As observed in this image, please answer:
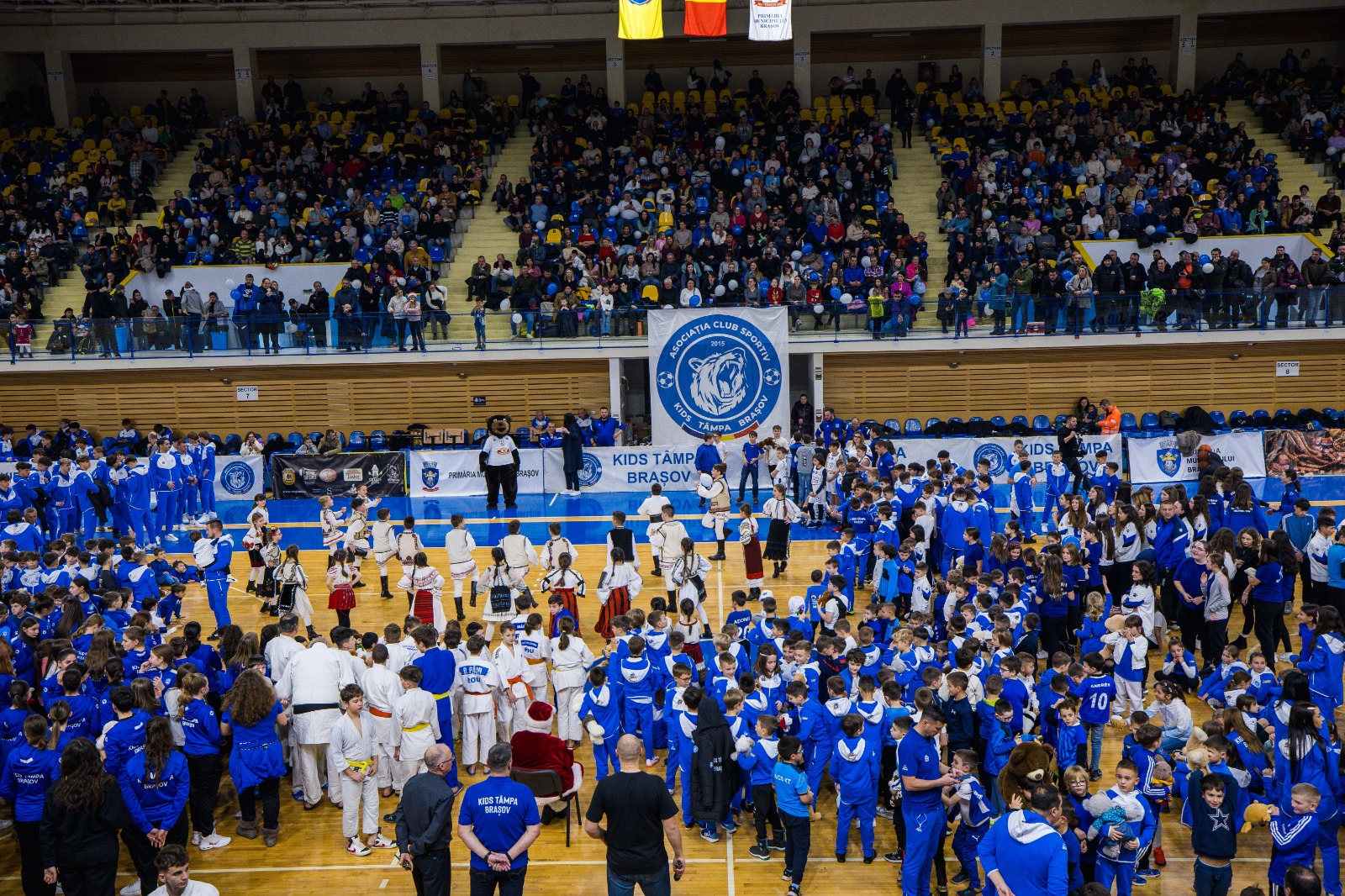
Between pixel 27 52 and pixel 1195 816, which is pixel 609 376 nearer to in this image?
pixel 1195 816

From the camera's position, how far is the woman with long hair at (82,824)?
863cm

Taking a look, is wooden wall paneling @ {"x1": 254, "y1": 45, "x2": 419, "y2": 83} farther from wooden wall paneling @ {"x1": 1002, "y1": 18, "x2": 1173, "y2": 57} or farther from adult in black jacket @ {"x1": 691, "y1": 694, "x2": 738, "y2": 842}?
adult in black jacket @ {"x1": 691, "y1": 694, "x2": 738, "y2": 842}

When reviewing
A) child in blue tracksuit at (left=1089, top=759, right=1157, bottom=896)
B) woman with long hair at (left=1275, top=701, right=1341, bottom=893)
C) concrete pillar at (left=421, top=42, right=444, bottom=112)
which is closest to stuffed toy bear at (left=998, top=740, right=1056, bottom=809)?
child in blue tracksuit at (left=1089, top=759, right=1157, bottom=896)

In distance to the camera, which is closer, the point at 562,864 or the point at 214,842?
the point at 562,864

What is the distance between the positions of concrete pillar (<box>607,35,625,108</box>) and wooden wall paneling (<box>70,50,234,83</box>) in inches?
523

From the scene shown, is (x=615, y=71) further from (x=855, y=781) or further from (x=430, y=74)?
(x=855, y=781)

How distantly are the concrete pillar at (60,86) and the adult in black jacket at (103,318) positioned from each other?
40.7ft

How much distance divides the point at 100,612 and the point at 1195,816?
12.0 meters

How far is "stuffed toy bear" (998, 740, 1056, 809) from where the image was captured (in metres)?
7.77

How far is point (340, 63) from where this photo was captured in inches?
1502

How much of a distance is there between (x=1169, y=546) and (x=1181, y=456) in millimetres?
10466

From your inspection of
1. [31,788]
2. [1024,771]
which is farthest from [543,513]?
[1024,771]

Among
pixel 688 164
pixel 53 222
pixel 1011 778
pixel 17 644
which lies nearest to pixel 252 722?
pixel 17 644

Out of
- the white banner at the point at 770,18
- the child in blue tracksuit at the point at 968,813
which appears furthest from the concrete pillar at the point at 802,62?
the child in blue tracksuit at the point at 968,813
